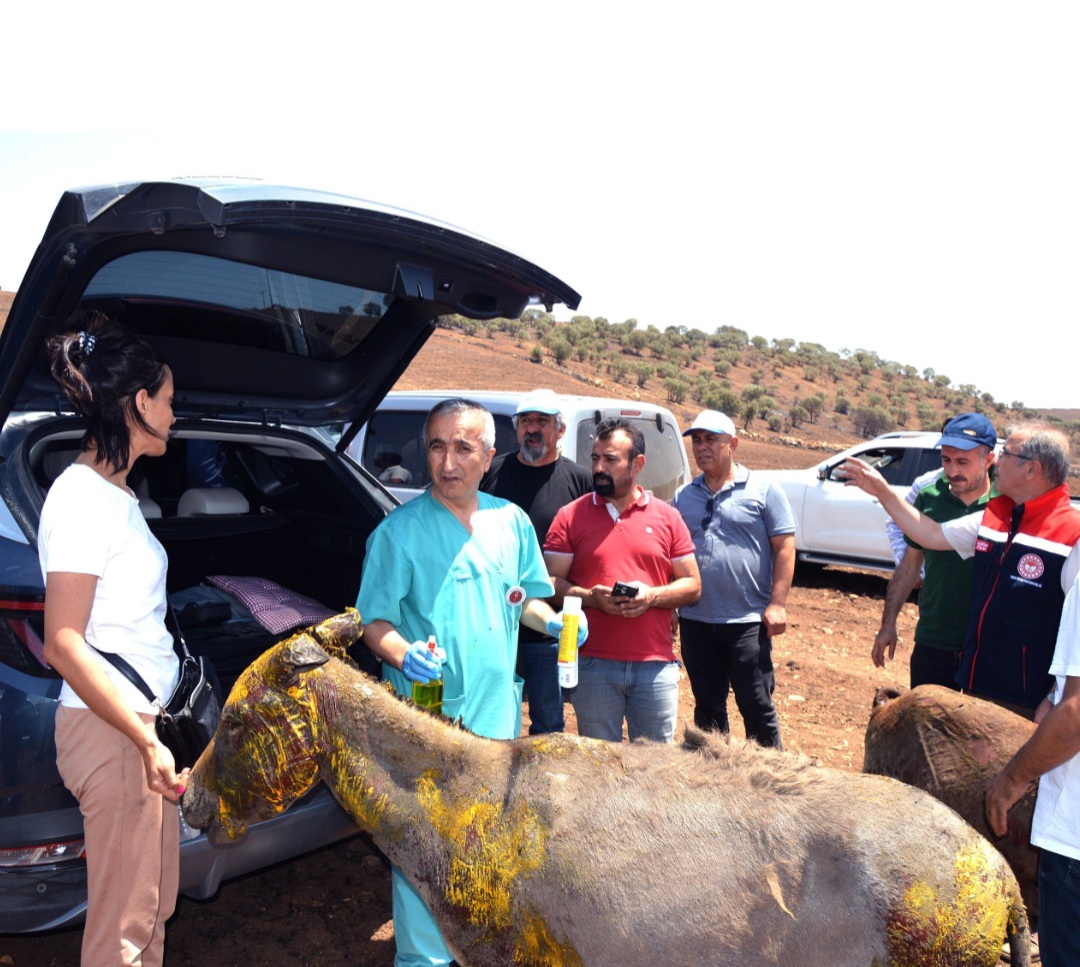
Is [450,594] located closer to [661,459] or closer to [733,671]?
[733,671]

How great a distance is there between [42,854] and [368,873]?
1834 mm

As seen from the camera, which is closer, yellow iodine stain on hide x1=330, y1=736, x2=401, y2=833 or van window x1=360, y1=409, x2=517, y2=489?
yellow iodine stain on hide x1=330, y1=736, x2=401, y2=833

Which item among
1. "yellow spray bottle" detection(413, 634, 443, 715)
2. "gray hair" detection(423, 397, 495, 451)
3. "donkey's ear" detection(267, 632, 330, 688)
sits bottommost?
"yellow spray bottle" detection(413, 634, 443, 715)

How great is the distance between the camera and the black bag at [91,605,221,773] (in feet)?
7.64

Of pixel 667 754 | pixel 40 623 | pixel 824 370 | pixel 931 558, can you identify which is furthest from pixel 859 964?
pixel 824 370

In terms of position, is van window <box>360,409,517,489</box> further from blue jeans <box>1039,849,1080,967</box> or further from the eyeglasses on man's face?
blue jeans <box>1039,849,1080,967</box>

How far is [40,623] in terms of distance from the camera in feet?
8.19

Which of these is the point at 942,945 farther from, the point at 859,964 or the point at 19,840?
the point at 19,840

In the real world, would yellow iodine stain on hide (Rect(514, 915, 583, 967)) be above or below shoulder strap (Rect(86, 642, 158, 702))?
below

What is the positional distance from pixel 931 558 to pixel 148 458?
4236mm

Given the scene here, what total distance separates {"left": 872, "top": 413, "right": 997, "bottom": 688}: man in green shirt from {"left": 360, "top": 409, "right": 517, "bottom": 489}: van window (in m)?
3.96

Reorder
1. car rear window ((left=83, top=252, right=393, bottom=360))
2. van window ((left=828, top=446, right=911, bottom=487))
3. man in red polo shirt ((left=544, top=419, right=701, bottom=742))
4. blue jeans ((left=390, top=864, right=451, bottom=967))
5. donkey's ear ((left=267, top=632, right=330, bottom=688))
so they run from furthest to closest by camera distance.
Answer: van window ((left=828, top=446, right=911, bottom=487)) → man in red polo shirt ((left=544, top=419, right=701, bottom=742)) → car rear window ((left=83, top=252, right=393, bottom=360)) → blue jeans ((left=390, top=864, right=451, bottom=967)) → donkey's ear ((left=267, top=632, right=330, bottom=688))

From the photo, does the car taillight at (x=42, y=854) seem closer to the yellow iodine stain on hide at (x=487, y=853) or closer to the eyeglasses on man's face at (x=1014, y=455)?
the yellow iodine stain on hide at (x=487, y=853)

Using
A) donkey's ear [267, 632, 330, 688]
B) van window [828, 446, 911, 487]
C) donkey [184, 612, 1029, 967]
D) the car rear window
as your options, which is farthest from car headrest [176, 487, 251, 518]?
van window [828, 446, 911, 487]
